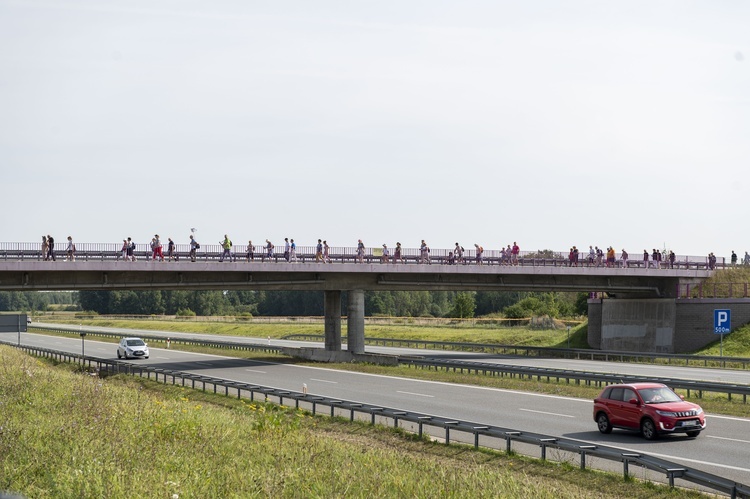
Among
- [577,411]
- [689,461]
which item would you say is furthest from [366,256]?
[689,461]

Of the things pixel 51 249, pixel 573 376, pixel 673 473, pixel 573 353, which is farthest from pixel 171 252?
pixel 673 473

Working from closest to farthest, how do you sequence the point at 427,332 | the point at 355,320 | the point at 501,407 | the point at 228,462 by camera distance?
the point at 228,462 → the point at 501,407 → the point at 355,320 → the point at 427,332

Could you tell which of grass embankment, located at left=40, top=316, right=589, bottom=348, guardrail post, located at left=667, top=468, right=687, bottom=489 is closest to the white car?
grass embankment, located at left=40, top=316, right=589, bottom=348

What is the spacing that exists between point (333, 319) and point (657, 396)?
3410 centimetres

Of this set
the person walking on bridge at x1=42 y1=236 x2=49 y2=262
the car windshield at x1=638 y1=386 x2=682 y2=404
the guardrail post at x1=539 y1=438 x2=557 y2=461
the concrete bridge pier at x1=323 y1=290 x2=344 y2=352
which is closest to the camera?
the guardrail post at x1=539 y1=438 x2=557 y2=461

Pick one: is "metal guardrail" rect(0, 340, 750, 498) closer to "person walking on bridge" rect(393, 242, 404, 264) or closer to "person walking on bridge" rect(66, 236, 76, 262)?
"person walking on bridge" rect(66, 236, 76, 262)

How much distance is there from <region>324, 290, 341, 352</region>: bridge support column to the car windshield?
33669mm

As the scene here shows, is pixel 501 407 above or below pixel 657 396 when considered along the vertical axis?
below

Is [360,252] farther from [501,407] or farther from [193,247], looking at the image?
[501,407]

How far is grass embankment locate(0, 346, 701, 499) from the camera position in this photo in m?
13.8

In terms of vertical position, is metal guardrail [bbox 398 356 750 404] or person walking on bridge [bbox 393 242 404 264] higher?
person walking on bridge [bbox 393 242 404 264]

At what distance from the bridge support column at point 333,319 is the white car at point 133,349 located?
12746mm

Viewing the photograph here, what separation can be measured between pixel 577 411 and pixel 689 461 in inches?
365

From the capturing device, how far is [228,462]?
53.1 feet
